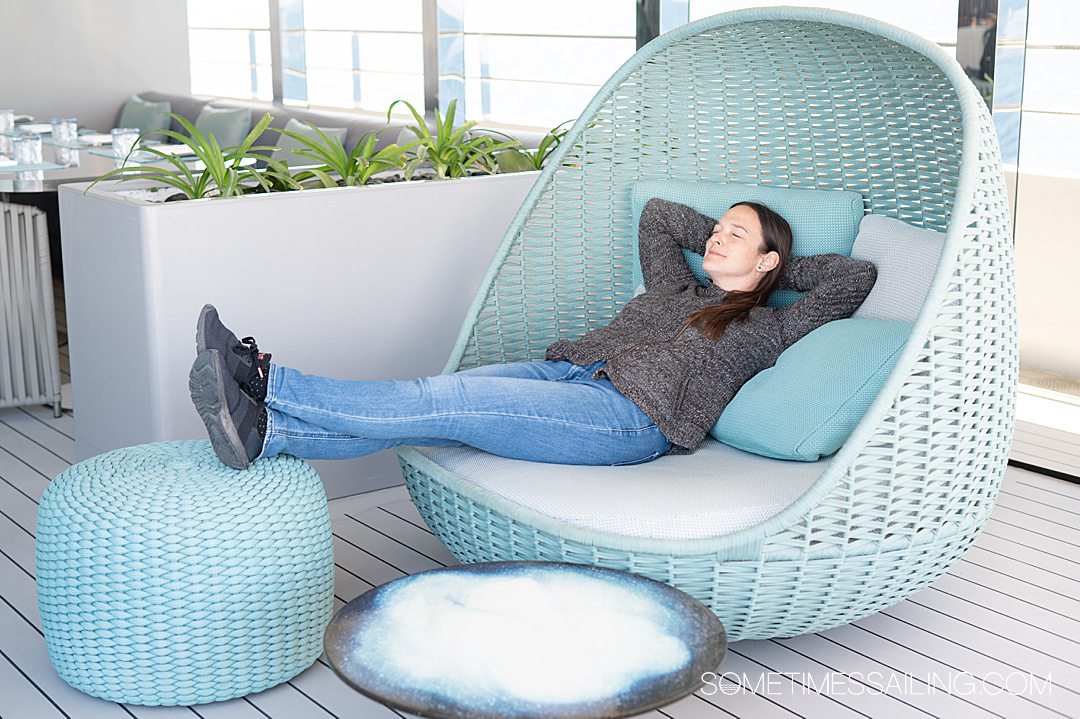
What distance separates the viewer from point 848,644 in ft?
7.18

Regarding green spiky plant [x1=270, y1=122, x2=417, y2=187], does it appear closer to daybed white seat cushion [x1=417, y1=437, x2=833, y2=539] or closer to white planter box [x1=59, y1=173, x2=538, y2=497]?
white planter box [x1=59, y1=173, x2=538, y2=497]

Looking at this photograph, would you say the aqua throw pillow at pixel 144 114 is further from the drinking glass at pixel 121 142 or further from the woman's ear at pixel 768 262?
the woman's ear at pixel 768 262

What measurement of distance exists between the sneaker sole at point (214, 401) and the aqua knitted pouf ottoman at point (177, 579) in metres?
0.07

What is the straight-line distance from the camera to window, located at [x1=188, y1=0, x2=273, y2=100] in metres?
7.23

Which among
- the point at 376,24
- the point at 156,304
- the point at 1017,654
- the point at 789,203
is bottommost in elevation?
the point at 1017,654

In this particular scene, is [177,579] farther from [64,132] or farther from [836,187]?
[64,132]

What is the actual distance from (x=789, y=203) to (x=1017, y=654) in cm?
101

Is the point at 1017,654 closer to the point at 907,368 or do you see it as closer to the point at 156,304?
the point at 907,368

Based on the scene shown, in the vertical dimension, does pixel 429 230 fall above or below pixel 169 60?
below

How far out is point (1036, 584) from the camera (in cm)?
247

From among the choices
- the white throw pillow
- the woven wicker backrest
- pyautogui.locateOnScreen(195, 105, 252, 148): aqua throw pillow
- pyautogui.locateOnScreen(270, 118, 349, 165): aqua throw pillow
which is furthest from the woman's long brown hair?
pyautogui.locateOnScreen(195, 105, 252, 148): aqua throw pillow

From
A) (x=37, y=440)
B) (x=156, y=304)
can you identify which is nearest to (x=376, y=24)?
(x=37, y=440)

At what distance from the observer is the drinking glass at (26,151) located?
154 inches

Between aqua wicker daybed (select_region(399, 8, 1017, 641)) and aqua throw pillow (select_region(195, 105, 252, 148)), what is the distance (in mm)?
3483
